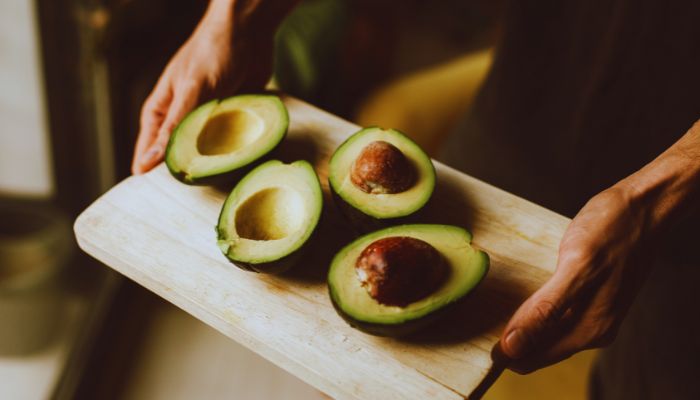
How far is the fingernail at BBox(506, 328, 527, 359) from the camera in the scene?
2.63 feet

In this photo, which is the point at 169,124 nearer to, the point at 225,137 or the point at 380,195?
the point at 225,137

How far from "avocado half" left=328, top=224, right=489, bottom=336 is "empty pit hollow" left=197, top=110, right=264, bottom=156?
276 mm

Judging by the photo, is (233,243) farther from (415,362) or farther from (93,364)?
(93,364)

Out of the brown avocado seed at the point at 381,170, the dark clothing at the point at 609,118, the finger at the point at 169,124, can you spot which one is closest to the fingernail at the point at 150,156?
the finger at the point at 169,124

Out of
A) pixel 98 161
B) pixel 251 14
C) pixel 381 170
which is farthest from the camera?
pixel 98 161

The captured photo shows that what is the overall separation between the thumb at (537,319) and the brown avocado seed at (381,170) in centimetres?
23

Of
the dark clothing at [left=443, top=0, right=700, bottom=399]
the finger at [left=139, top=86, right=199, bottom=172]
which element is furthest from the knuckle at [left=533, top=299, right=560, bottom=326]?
the finger at [left=139, top=86, right=199, bottom=172]

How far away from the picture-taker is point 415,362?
822 millimetres

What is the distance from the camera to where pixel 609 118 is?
122 centimetres

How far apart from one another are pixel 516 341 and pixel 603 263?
0.48 ft

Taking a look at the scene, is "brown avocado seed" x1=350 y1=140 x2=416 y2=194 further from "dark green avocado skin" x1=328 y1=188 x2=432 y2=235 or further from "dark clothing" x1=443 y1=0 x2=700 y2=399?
"dark clothing" x1=443 y1=0 x2=700 y2=399

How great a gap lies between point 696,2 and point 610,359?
63 centimetres

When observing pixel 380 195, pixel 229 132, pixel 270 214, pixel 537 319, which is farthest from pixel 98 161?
pixel 537 319

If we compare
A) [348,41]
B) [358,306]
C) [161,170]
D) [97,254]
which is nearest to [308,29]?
[348,41]
